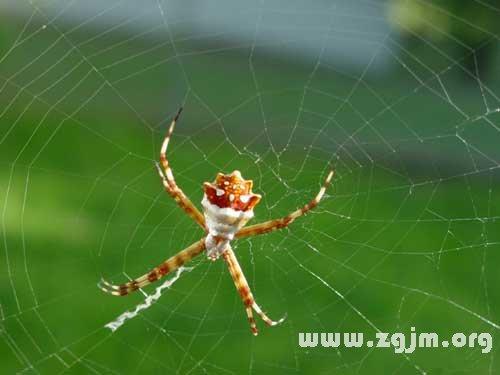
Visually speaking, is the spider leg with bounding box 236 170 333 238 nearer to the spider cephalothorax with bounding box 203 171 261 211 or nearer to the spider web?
the spider cephalothorax with bounding box 203 171 261 211

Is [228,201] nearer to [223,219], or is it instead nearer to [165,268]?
[223,219]

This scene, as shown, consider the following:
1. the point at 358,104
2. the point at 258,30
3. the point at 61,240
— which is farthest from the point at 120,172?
the point at 258,30

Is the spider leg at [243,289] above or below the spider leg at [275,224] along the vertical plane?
below

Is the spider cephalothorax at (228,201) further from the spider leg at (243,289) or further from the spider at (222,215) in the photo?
the spider leg at (243,289)

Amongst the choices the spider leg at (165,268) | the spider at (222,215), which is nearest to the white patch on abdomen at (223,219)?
the spider at (222,215)

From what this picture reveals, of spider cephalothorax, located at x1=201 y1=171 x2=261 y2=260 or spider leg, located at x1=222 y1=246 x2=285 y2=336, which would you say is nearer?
spider cephalothorax, located at x1=201 y1=171 x2=261 y2=260

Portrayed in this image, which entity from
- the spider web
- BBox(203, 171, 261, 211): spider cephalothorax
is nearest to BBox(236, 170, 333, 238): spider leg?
BBox(203, 171, 261, 211): spider cephalothorax

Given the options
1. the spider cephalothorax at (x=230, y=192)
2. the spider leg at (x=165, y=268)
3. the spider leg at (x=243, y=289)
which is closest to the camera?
the spider cephalothorax at (x=230, y=192)
